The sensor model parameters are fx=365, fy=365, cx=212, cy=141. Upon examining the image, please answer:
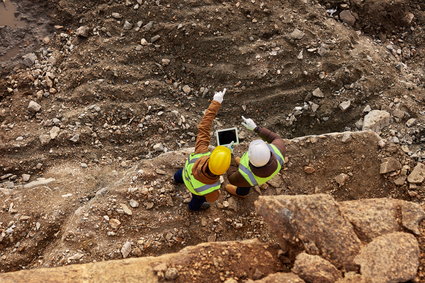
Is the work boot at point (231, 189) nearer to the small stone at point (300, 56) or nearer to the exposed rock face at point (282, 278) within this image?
the exposed rock face at point (282, 278)

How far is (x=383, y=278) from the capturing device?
2688 mm

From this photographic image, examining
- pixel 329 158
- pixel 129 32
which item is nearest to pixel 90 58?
pixel 129 32

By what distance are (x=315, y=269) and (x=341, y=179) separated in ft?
6.11

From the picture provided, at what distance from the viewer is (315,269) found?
2742mm

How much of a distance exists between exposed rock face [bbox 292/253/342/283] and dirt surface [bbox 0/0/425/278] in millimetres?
1521

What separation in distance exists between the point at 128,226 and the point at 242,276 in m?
1.50

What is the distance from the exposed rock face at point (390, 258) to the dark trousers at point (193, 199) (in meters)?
1.64

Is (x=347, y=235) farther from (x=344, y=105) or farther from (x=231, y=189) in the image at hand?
(x=344, y=105)

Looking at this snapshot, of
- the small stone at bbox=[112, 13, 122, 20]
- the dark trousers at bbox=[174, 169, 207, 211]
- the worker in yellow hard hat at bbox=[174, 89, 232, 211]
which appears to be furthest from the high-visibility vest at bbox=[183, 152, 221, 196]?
the small stone at bbox=[112, 13, 122, 20]

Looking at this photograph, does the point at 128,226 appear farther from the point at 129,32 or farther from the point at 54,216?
the point at 129,32

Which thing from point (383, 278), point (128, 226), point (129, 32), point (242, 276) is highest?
point (129, 32)

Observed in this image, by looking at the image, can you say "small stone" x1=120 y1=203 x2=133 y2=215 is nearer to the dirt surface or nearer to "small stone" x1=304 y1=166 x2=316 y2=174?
the dirt surface

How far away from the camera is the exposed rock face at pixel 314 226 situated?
2.92 meters

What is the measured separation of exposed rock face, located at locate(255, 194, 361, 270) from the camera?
115 inches
